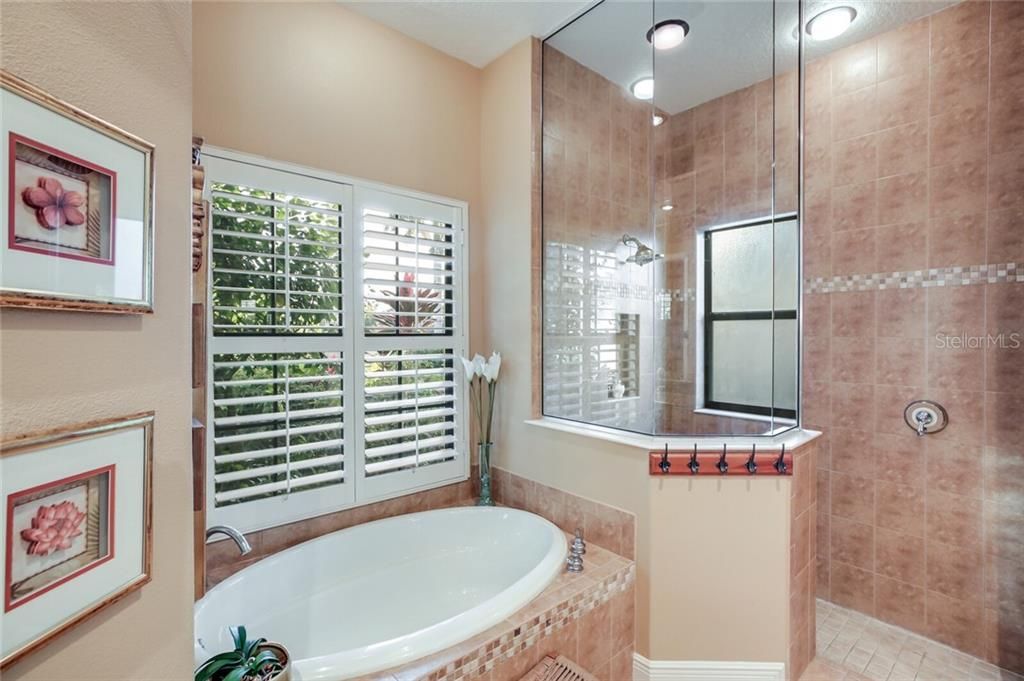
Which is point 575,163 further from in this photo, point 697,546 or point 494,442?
point 697,546

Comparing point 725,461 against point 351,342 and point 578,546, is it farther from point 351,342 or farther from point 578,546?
point 351,342

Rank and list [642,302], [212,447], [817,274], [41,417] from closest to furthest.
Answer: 1. [41,417]
2. [212,447]
3. [817,274]
4. [642,302]

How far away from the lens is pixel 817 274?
8.64ft

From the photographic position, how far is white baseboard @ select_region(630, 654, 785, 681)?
1.90 m

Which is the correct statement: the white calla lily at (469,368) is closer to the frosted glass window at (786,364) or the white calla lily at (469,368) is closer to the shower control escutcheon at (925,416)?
the frosted glass window at (786,364)

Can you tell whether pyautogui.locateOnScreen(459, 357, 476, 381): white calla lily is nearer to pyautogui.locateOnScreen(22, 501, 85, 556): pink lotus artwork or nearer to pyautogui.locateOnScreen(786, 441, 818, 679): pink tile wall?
pyautogui.locateOnScreen(786, 441, 818, 679): pink tile wall

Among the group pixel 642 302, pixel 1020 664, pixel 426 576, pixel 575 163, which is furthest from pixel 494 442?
pixel 1020 664

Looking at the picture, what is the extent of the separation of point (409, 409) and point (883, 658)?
2501mm

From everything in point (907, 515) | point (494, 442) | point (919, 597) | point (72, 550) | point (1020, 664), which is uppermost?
point (72, 550)

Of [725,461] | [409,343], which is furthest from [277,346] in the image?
[725,461]

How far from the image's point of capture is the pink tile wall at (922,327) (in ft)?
6.82

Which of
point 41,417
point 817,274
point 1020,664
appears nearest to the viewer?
point 41,417

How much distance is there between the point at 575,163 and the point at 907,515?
2487mm

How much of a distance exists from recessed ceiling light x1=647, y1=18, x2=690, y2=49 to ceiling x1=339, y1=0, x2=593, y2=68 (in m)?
0.35
